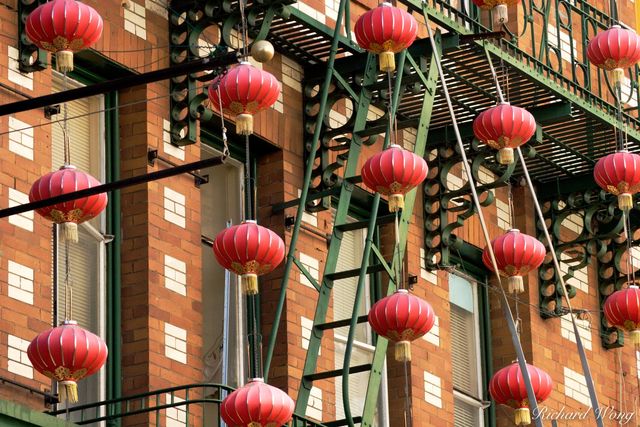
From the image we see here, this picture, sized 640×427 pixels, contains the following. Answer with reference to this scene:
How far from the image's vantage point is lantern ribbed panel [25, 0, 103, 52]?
56.6ft

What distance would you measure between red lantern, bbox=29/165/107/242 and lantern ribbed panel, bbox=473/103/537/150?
5.15m

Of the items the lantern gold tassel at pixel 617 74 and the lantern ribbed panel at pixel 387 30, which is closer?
the lantern ribbed panel at pixel 387 30

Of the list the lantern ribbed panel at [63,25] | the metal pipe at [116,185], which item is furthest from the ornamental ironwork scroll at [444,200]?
the metal pipe at [116,185]

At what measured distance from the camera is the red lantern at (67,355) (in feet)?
55.3

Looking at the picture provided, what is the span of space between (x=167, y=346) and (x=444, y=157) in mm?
4852

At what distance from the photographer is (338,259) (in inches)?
888

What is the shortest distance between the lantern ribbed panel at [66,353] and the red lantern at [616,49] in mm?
8001

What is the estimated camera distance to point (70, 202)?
1736cm

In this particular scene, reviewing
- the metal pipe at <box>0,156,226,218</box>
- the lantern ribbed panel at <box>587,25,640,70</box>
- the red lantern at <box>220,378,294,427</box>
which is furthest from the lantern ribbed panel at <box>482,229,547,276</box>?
the metal pipe at <box>0,156,226,218</box>

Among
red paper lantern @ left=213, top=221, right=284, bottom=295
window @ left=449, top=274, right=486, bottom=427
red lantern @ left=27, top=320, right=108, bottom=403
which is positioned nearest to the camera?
red lantern @ left=27, top=320, right=108, bottom=403

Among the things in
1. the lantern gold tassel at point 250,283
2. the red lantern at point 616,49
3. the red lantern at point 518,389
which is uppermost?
the red lantern at point 616,49

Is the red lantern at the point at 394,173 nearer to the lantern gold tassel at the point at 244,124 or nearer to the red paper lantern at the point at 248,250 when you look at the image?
the red paper lantern at the point at 248,250

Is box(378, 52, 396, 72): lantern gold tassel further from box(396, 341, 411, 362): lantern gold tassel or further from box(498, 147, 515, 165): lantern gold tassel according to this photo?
box(396, 341, 411, 362): lantern gold tassel

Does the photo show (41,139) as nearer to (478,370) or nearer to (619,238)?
(478,370)
